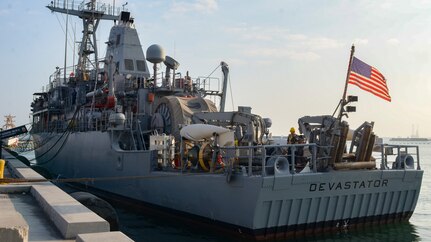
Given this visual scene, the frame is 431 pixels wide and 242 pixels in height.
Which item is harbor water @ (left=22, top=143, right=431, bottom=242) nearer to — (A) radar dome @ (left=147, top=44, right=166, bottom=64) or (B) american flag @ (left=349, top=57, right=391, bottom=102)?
(B) american flag @ (left=349, top=57, right=391, bottom=102)

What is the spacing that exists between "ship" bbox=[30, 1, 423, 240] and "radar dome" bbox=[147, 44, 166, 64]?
0.04 metres

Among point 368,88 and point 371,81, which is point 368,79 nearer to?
point 371,81

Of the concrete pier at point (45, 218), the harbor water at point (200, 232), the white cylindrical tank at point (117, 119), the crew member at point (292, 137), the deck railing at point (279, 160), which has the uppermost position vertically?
the white cylindrical tank at point (117, 119)

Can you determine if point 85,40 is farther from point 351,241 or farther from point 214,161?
point 351,241

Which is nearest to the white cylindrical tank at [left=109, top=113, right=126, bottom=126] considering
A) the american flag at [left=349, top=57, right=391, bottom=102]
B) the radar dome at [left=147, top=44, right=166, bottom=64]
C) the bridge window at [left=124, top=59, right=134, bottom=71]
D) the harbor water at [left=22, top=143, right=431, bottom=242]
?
the radar dome at [left=147, top=44, right=166, bottom=64]

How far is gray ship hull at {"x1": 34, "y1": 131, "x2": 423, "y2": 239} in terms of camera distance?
11.9 meters

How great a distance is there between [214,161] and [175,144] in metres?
3.74

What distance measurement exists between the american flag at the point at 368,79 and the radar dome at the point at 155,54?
909cm

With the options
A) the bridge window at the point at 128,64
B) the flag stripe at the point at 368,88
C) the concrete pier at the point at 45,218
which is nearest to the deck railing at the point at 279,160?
the flag stripe at the point at 368,88

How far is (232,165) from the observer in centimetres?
1234

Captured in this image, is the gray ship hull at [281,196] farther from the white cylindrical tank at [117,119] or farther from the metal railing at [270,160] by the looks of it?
the white cylindrical tank at [117,119]

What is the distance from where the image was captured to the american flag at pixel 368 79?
44.7 ft

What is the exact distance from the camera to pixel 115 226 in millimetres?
9742

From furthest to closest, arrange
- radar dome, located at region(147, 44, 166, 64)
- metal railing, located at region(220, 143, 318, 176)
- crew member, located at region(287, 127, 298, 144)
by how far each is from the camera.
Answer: radar dome, located at region(147, 44, 166, 64) < crew member, located at region(287, 127, 298, 144) < metal railing, located at region(220, 143, 318, 176)
